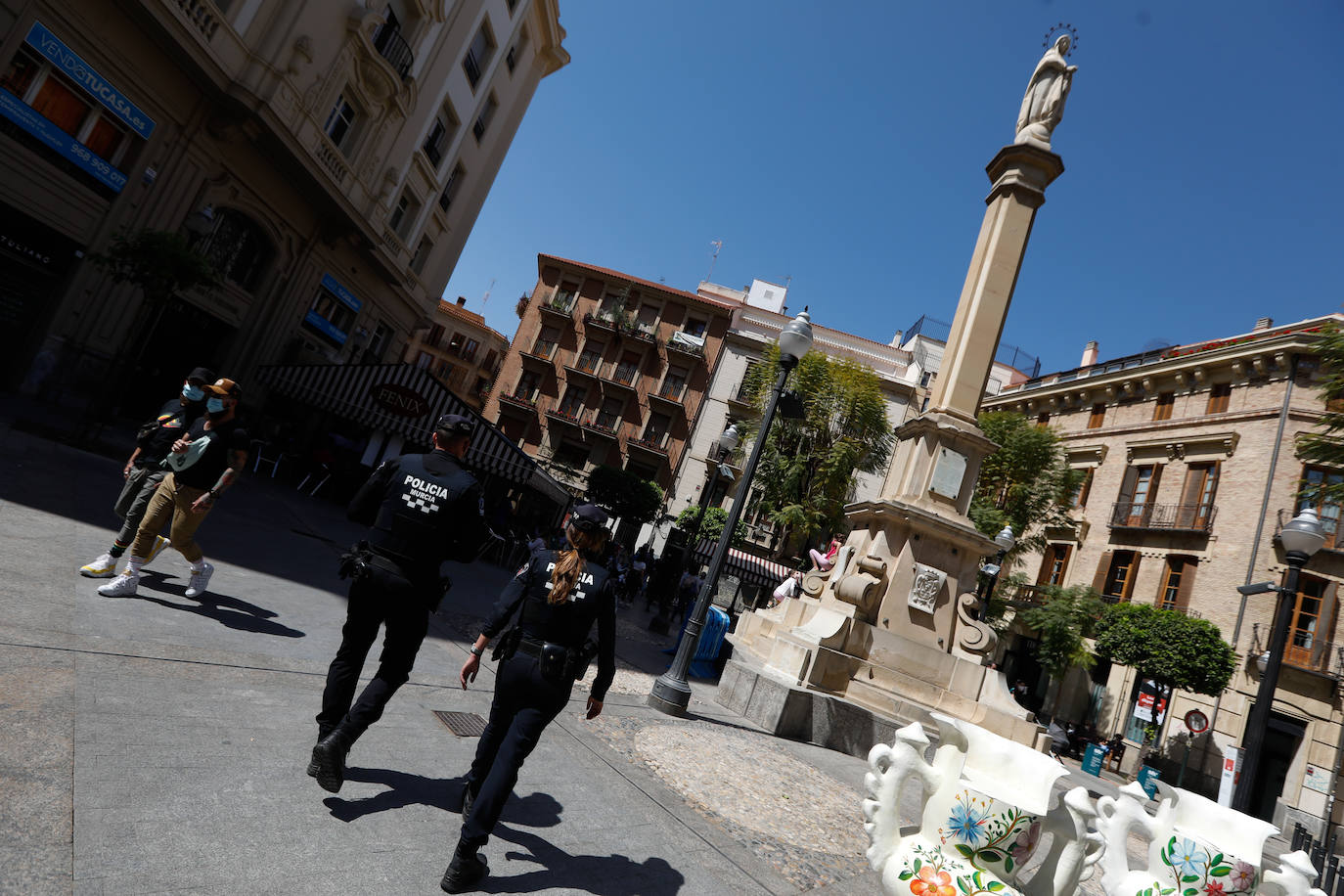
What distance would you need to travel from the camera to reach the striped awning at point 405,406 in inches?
575

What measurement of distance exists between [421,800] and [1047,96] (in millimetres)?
11760

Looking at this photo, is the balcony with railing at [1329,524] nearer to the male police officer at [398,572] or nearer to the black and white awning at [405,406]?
the black and white awning at [405,406]

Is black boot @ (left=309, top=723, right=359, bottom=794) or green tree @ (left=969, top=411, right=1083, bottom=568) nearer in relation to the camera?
black boot @ (left=309, top=723, right=359, bottom=794)

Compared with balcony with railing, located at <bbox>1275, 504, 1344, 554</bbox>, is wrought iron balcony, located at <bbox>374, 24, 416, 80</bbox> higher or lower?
higher

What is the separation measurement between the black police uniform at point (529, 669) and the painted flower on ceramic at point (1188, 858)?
7.39ft

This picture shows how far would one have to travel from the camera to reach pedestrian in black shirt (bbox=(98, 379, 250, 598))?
4918mm

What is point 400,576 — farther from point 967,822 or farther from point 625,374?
point 625,374

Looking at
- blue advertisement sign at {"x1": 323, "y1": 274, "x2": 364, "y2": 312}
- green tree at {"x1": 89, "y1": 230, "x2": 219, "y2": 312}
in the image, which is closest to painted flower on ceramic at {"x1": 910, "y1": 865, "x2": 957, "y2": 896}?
green tree at {"x1": 89, "y1": 230, "x2": 219, "y2": 312}

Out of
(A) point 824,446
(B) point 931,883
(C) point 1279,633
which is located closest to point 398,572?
(B) point 931,883

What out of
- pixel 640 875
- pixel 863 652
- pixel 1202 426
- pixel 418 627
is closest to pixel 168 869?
pixel 418 627

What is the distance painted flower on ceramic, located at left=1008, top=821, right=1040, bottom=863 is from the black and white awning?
42.0 feet

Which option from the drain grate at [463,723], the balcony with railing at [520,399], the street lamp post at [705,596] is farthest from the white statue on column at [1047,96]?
the balcony with railing at [520,399]

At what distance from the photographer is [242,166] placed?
14.9m

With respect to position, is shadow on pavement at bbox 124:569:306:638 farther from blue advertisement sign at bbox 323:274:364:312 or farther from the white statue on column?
blue advertisement sign at bbox 323:274:364:312
